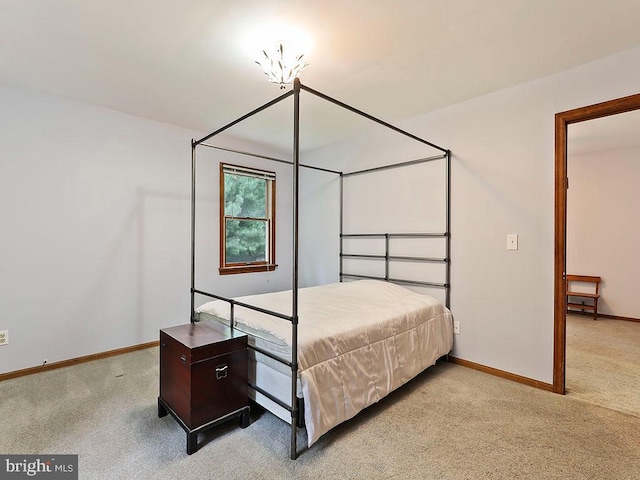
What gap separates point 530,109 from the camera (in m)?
2.57

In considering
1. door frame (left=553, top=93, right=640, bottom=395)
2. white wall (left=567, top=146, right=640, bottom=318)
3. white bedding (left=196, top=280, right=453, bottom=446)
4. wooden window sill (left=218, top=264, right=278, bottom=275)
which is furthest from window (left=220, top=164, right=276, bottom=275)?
white wall (left=567, top=146, right=640, bottom=318)

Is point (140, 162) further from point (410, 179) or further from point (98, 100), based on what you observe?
point (410, 179)

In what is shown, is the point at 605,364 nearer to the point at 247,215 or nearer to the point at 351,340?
the point at 351,340

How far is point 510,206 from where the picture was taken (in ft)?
8.77

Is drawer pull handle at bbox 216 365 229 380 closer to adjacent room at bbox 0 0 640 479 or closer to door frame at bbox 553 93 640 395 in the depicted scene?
adjacent room at bbox 0 0 640 479

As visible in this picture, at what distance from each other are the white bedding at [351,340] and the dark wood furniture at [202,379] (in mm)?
221

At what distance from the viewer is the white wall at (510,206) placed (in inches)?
96.0

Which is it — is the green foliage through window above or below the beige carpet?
above

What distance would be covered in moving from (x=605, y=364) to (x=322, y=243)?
123 inches

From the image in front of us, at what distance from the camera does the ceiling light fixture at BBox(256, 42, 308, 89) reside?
2.05m

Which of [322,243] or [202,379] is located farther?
[322,243]

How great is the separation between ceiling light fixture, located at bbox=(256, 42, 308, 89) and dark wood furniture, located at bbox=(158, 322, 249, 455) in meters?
1.69


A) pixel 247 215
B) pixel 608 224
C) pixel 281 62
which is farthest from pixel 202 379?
pixel 608 224

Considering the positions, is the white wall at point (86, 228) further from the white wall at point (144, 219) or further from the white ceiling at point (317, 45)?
the white ceiling at point (317, 45)
